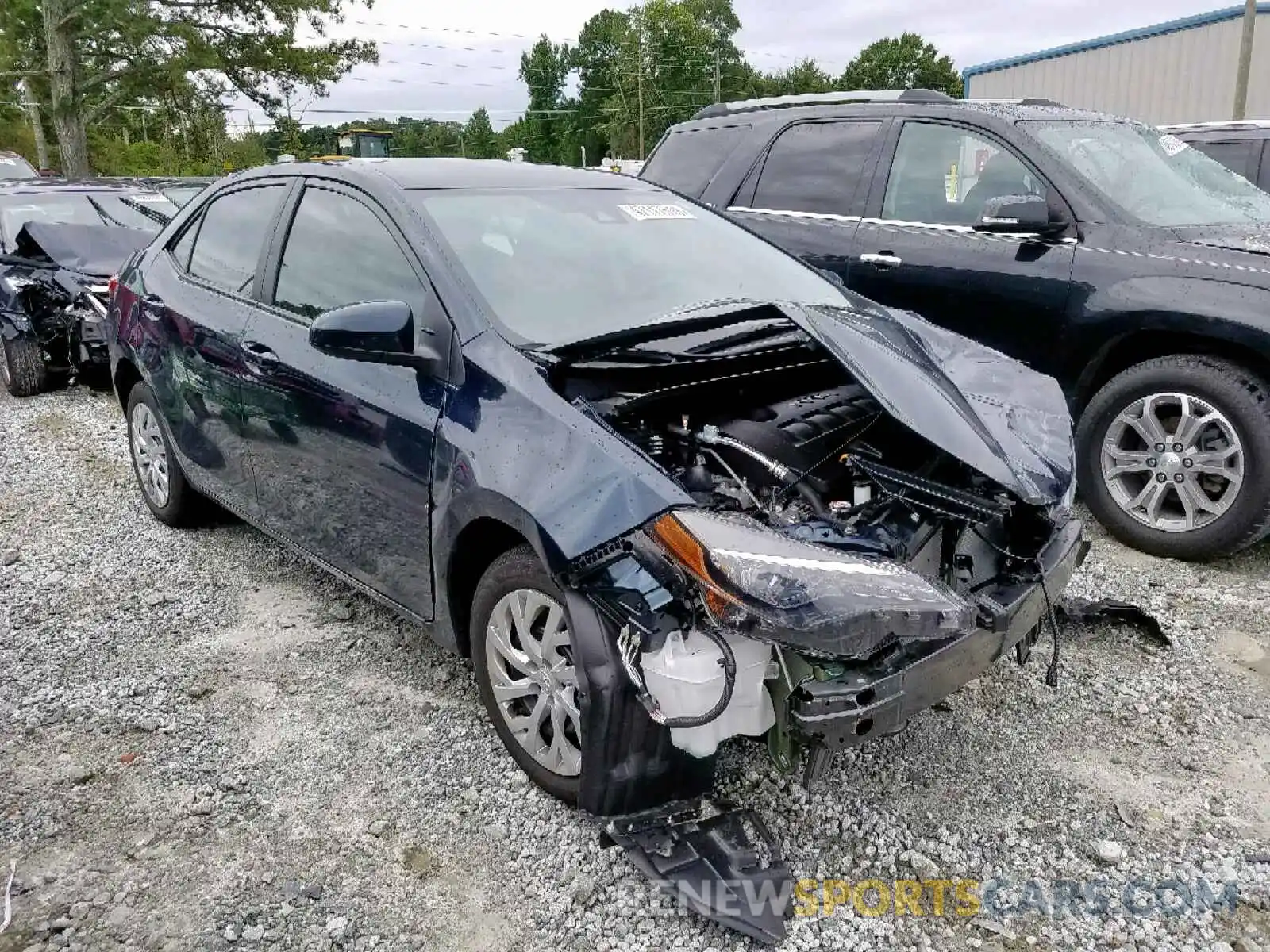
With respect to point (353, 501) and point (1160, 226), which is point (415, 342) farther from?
point (1160, 226)

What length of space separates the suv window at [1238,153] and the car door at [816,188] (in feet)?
9.90

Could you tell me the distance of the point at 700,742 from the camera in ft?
7.67

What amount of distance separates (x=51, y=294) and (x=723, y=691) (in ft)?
25.1

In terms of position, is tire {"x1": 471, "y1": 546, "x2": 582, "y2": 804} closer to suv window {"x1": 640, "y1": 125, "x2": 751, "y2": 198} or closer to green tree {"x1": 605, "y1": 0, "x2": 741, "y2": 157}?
suv window {"x1": 640, "y1": 125, "x2": 751, "y2": 198}

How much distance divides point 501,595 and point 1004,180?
137 inches

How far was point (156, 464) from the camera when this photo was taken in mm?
4906

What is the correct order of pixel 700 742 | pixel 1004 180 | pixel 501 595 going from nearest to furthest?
pixel 700 742, pixel 501 595, pixel 1004 180

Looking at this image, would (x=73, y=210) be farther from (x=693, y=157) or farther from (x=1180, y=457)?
(x=1180, y=457)

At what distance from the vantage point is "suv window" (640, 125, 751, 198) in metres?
6.04

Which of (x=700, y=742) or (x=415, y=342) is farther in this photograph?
(x=415, y=342)

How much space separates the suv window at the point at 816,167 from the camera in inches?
214

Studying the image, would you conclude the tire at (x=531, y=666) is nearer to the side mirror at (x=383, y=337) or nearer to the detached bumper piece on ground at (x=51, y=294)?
the side mirror at (x=383, y=337)

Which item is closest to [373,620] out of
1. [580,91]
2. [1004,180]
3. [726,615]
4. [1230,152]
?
[726,615]

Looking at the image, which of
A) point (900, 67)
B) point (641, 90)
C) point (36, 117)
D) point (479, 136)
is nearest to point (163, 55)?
point (36, 117)
